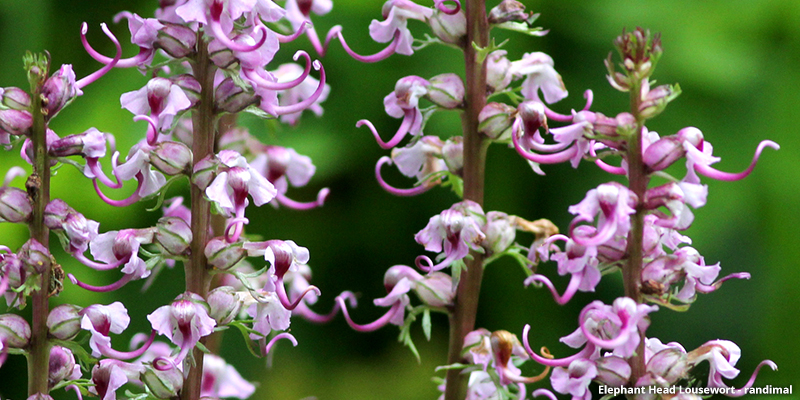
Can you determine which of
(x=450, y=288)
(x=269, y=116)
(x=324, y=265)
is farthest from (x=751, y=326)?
(x=269, y=116)

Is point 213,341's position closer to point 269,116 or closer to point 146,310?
point 269,116

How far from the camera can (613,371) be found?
0.47 metres

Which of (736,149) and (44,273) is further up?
(44,273)

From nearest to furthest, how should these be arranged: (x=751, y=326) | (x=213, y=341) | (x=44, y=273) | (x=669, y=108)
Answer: (x=44, y=273), (x=213, y=341), (x=751, y=326), (x=669, y=108)

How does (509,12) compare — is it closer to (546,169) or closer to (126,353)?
(126,353)

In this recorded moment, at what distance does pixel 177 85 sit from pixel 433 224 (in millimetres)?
178

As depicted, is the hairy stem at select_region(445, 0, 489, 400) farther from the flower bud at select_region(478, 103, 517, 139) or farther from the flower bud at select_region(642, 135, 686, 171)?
the flower bud at select_region(642, 135, 686, 171)

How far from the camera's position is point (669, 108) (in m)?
1.47

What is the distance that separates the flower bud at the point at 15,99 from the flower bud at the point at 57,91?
0.5 inches

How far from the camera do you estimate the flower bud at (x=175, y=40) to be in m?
0.50

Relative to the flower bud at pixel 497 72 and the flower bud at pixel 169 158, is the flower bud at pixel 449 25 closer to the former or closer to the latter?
the flower bud at pixel 497 72

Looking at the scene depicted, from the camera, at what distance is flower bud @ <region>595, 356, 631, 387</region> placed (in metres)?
0.47

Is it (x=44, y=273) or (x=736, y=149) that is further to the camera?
(x=736, y=149)

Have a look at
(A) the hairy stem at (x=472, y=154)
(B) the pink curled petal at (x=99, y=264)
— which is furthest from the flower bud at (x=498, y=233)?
(B) the pink curled petal at (x=99, y=264)
